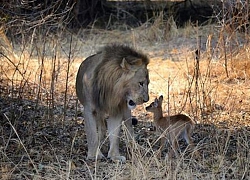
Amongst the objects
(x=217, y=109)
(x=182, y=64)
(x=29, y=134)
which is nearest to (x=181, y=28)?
(x=182, y=64)

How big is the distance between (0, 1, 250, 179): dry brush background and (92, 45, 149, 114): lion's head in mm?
375

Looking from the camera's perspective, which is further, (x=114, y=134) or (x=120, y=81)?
(x=114, y=134)

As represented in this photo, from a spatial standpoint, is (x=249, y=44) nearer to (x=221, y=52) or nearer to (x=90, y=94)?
(x=221, y=52)

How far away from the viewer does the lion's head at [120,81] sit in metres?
5.31

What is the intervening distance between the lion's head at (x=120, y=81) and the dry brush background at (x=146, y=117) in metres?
0.37

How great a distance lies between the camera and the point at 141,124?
22.5 ft

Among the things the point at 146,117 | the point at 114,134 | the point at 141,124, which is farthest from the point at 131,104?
→ the point at 146,117

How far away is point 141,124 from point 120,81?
1.61 metres

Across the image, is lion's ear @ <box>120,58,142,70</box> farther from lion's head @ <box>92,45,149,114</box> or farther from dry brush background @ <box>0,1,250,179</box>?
dry brush background @ <box>0,1,250,179</box>

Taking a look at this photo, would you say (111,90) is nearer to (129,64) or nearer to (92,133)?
(129,64)

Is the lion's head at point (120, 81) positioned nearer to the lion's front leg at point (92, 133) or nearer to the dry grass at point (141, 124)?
the lion's front leg at point (92, 133)

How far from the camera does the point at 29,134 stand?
19.7ft

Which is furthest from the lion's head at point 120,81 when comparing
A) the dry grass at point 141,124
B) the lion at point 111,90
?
the dry grass at point 141,124

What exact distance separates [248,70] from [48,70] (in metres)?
2.75
